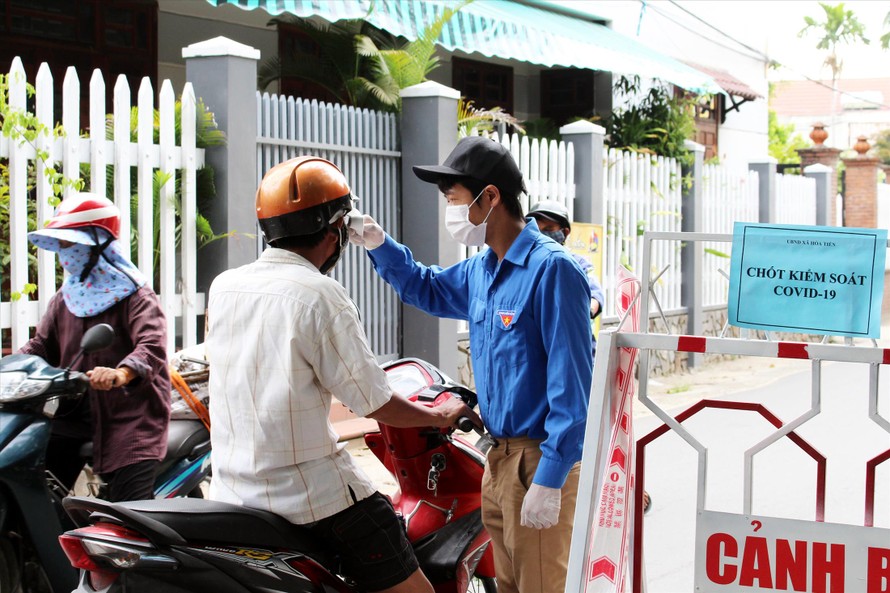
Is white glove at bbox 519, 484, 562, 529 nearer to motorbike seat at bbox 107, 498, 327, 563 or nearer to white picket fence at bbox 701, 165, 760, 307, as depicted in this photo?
motorbike seat at bbox 107, 498, 327, 563

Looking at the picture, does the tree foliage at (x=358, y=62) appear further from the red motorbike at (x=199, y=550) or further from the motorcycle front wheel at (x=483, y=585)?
the red motorbike at (x=199, y=550)

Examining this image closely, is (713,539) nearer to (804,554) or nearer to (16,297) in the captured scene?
(804,554)

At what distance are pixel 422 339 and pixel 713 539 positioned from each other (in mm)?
6005

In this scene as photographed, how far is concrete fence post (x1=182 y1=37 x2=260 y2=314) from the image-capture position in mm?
6902

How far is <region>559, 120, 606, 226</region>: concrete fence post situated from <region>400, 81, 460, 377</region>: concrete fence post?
2221 mm

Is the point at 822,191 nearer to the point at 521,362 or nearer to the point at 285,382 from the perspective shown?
the point at 521,362

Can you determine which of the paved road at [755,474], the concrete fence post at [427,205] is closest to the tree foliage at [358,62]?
the concrete fence post at [427,205]

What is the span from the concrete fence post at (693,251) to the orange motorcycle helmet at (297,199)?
33.1 feet

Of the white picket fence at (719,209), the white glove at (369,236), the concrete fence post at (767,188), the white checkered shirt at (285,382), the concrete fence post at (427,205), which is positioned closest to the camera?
the white checkered shirt at (285,382)

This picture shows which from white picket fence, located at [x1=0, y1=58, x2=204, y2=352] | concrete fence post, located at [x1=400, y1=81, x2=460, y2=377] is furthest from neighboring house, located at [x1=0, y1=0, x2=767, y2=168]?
white picket fence, located at [x1=0, y1=58, x2=204, y2=352]

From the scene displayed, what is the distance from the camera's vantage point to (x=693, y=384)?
11.6 m

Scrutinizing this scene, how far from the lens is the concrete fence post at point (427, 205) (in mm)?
8438

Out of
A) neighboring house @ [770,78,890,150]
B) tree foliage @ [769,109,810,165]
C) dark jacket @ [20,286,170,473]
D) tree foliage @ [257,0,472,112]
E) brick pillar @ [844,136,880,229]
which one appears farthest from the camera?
neighboring house @ [770,78,890,150]

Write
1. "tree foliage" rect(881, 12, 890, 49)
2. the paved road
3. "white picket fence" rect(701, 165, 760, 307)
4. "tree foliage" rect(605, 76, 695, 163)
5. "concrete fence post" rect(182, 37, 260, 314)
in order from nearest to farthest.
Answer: the paved road, "concrete fence post" rect(182, 37, 260, 314), "white picket fence" rect(701, 165, 760, 307), "tree foliage" rect(605, 76, 695, 163), "tree foliage" rect(881, 12, 890, 49)
